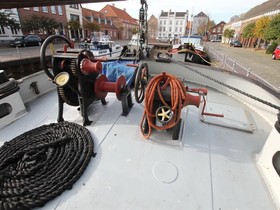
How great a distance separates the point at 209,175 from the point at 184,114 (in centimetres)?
113

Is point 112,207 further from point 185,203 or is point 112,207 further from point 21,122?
point 21,122

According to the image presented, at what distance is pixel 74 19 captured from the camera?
3061 cm

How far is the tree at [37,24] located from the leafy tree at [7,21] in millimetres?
1522

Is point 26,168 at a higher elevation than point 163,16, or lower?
lower

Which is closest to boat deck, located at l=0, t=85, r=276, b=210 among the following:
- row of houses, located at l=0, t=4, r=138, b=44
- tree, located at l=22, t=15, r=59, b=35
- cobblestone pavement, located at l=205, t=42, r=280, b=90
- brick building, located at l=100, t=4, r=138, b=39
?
cobblestone pavement, located at l=205, t=42, r=280, b=90

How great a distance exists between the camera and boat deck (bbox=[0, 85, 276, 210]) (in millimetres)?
1384

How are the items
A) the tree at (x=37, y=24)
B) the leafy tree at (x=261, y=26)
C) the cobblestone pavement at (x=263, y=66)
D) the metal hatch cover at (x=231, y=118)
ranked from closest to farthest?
the metal hatch cover at (x=231, y=118) → the cobblestone pavement at (x=263, y=66) → the leafy tree at (x=261, y=26) → the tree at (x=37, y=24)

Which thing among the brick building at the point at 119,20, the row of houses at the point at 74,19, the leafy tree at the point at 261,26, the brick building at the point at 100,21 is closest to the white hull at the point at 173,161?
the row of houses at the point at 74,19

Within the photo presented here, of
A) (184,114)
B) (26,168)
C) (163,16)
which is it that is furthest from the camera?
(163,16)

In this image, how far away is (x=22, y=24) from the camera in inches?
861

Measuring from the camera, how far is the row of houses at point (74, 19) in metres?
21.2

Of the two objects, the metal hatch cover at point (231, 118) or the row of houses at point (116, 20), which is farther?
the row of houses at point (116, 20)

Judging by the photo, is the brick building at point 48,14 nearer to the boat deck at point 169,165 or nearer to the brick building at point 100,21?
the brick building at point 100,21

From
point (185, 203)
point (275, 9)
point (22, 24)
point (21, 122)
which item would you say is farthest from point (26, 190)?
point (275, 9)
